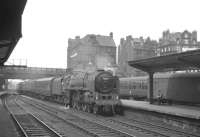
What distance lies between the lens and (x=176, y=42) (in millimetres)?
87188

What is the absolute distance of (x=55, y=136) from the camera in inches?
499

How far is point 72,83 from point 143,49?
68.7 m

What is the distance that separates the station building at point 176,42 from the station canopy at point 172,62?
213 feet

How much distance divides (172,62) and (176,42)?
7008 centimetres

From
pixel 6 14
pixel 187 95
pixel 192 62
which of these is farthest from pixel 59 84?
pixel 6 14

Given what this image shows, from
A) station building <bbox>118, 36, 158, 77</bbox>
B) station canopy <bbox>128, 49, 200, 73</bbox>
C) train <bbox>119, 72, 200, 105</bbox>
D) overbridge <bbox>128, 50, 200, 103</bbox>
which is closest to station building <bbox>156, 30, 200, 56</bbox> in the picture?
station building <bbox>118, 36, 158, 77</bbox>

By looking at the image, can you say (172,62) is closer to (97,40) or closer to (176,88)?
(176,88)

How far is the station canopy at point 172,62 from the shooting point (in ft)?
54.5

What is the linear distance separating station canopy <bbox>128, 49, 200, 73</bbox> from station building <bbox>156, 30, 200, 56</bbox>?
213 ft

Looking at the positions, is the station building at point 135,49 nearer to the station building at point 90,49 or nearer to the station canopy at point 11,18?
the station building at point 90,49

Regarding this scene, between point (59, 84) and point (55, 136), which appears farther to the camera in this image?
point (59, 84)

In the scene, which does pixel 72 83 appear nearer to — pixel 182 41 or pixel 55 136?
pixel 55 136

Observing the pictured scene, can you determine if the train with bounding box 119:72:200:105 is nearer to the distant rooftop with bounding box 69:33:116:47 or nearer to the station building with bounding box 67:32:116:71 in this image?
the station building with bounding box 67:32:116:71

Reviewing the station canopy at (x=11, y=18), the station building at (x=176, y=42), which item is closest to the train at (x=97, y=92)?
the station canopy at (x=11, y=18)
